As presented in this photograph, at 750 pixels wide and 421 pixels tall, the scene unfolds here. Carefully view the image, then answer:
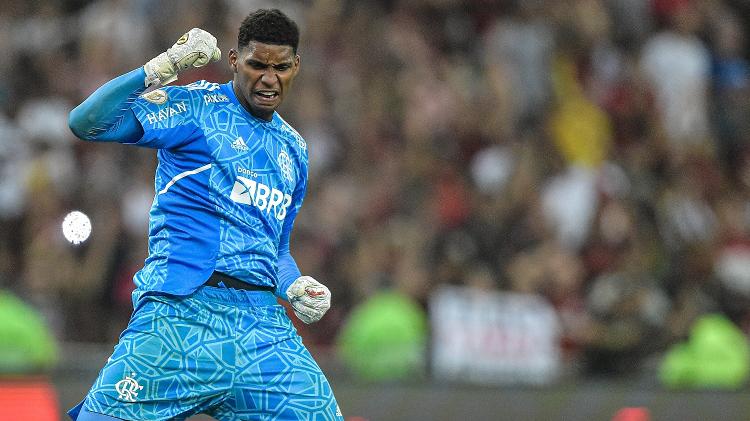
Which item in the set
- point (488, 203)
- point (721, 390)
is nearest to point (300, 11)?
point (488, 203)

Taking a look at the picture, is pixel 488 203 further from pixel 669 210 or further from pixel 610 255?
pixel 669 210

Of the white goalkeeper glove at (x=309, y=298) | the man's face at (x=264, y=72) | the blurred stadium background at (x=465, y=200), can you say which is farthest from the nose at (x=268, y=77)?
the blurred stadium background at (x=465, y=200)

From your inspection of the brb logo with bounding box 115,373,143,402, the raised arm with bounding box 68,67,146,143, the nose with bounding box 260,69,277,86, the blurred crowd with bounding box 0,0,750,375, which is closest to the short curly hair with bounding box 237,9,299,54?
the nose with bounding box 260,69,277,86

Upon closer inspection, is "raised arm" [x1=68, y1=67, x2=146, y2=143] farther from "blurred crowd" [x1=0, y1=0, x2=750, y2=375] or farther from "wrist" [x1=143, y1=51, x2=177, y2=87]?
"blurred crowd" [x1=0, y1=0, x2=750, y2=375]

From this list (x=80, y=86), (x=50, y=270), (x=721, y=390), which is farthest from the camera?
(x=80, y=86)

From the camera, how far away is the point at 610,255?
11031 millimetres

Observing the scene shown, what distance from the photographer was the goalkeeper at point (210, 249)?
520 centimetres

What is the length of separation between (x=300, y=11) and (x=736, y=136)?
4566 millimetres

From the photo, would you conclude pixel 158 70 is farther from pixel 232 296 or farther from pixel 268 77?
pixel 232 296

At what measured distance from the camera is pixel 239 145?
5477mm

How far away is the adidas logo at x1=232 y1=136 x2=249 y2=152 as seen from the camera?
5.46 meters

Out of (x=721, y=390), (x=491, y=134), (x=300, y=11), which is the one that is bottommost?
(x=721, y=390)

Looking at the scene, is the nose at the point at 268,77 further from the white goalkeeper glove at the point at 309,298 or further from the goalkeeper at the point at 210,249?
the white goalkeeper glove at the point at 309,298

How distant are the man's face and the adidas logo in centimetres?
17
